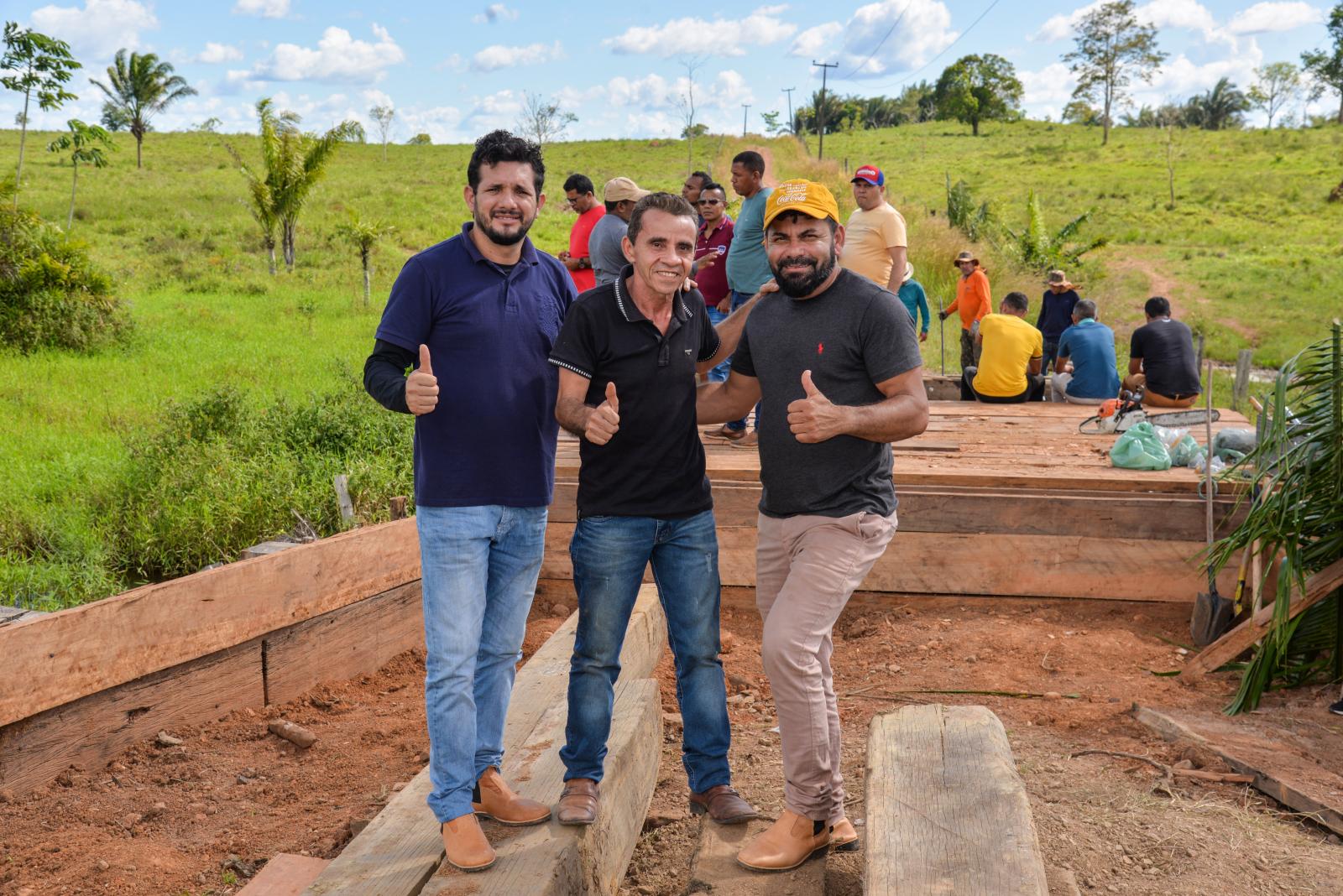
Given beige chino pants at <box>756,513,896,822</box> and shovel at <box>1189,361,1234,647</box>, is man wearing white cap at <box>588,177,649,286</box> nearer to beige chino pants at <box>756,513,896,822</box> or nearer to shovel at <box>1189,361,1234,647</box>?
shovel at <box>1189,361,1234,647</box>

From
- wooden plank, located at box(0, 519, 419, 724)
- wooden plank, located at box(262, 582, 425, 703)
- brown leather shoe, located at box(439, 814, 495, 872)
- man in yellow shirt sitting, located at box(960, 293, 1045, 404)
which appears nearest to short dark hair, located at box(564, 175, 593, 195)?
man in yellow shirt sitting, located at box(960, 293, 1045, 404)

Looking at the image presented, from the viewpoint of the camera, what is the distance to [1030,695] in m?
5.07

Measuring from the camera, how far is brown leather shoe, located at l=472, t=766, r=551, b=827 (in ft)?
10.2

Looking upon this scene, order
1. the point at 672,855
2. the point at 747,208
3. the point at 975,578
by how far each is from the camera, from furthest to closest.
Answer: the point at 747,208, the point at 975,578, the point at 672,855

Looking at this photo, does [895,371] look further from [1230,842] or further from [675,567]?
[1230,842]

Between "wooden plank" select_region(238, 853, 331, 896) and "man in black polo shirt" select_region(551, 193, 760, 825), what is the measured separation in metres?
0.85

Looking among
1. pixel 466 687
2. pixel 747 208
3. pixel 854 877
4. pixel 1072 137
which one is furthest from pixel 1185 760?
pixel 1072 137

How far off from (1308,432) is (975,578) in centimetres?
188

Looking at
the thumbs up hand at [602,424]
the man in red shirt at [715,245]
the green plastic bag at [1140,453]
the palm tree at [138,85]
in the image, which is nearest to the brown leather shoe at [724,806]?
the thumbs up hand at [602,424]

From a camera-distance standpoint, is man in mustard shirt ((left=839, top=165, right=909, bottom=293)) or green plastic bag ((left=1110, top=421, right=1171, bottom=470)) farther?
man in mustard shirt ((left=839, top=165, right=909, bottom=293))

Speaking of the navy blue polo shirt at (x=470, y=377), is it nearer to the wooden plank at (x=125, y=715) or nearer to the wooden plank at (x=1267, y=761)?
the wooden plank at (x=125, y=715)

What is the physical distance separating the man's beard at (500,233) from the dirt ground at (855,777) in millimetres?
2034

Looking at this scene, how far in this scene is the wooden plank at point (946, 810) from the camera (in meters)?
2.45

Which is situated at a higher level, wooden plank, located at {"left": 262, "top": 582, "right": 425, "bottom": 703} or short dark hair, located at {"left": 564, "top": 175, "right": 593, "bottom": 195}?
short dark hair, located at {"left": 564, "top": 175, "right": 593, "bottom": 195}
